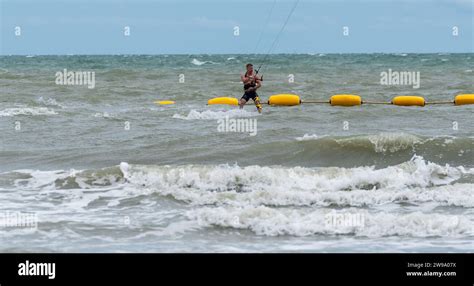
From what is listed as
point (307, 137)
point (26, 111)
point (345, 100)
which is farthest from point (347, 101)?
point (26, 111)

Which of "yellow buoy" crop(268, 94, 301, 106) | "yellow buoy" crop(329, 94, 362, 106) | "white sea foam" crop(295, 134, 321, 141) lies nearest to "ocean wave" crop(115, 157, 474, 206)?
"white sea foam" crop(295, 134, 321, 141)

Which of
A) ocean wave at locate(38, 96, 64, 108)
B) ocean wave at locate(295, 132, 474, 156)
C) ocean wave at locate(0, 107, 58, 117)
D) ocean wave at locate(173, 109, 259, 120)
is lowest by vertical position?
ocean wave at locate(295, 132, 474, 156)

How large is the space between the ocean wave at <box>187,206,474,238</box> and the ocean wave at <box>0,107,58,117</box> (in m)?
13.5

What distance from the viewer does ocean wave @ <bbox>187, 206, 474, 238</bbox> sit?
977cm

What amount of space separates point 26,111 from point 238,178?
11959 millimetres

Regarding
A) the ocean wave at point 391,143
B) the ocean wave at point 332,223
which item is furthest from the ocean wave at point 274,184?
the ocean wave at point 391,143

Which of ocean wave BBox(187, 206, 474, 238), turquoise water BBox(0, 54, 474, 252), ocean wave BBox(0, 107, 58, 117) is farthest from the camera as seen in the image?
ocean wave BBox(0, 107, 58, 117)

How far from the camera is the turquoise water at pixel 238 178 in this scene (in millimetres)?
9617

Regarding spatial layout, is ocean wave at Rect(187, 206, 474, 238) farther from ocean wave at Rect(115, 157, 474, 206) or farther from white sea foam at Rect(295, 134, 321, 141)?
white sea foam at Rect(295, 134, 321, 141)

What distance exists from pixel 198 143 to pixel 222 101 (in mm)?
5131

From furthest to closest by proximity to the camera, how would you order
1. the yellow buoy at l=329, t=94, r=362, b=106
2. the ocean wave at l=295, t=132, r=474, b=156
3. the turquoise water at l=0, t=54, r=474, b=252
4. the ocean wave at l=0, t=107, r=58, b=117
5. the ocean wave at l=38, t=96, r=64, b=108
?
1. the ocean wave at l=38, t=96, r=64, b=108
2. the ocean wave at l=0, t=107, r=58, b=117
3. the yellow buoy at l=329, t=94, r=362, b=106
4. the ocean wave at l=295, t=132, r=474, b=156
5. the turquoise water at l=0, t=54, r=474, b=252

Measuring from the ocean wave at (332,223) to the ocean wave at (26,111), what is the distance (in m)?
13.5

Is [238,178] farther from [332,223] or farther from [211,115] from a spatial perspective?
[211,115]
